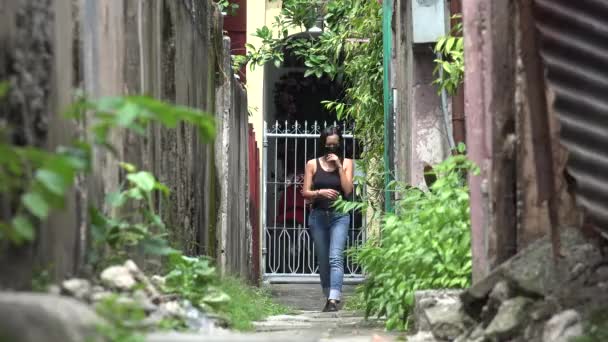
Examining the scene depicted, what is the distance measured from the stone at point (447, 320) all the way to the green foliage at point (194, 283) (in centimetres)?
93

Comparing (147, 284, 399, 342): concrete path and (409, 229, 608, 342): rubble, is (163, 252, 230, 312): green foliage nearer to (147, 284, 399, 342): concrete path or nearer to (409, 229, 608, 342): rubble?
(147, 284, 399, 342): concrete path

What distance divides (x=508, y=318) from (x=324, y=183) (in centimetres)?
588

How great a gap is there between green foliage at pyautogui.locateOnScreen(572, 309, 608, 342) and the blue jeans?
Result: 230 inches

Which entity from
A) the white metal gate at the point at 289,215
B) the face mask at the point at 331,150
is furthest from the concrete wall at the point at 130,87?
the white metal gate at the point at 289,215

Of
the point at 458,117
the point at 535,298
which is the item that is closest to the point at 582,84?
the point at 535,298

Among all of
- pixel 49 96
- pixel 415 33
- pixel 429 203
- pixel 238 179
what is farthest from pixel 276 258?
pixel 49 96

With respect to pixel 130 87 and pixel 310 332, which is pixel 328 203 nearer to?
pixel 310 332

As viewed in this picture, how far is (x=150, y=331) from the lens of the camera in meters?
3.00

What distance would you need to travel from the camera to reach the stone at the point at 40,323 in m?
2.60

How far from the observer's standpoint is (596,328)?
4.13m

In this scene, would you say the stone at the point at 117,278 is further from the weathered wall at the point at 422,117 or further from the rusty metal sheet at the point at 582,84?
the weathered wall at the point at 422,117

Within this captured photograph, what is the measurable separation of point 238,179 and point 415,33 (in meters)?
3.05

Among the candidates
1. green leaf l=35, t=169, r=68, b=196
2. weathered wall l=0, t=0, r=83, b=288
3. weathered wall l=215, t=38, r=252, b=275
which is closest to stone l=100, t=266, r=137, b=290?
weathered wall l=0, t=0, r=83, b=288

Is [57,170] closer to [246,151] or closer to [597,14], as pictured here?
[597,14]
